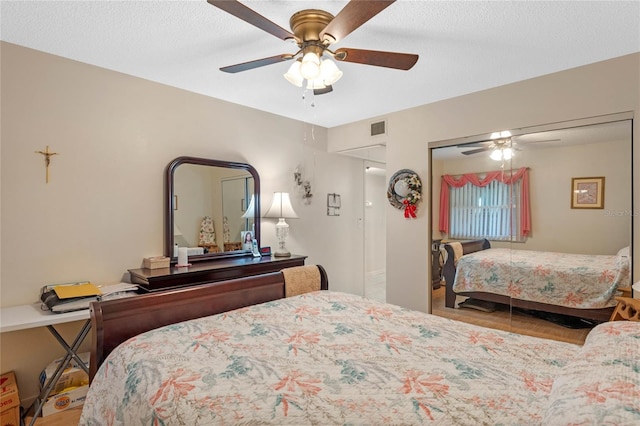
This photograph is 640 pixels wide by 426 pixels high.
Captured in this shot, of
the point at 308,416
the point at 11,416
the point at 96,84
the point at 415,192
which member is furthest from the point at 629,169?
the point at 11,416

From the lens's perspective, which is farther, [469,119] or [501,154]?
[469,119]

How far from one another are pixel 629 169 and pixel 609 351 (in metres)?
2.08

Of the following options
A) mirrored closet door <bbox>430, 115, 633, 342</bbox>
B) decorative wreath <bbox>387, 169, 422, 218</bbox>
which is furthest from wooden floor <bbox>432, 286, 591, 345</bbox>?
decorative wreath <bbox>387, 169, 422, 218</bbox>

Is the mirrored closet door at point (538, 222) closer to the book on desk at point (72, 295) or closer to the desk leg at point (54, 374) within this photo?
the book on desk at point (72, 295)

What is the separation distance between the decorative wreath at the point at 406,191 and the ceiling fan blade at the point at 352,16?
2.24 m

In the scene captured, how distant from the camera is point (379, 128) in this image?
4055mm

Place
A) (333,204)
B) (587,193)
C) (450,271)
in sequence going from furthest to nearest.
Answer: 1. (333,204)
2. (450,271)
3. (587,193)

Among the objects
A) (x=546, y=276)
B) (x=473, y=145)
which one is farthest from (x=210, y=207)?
(x=546, y=276)

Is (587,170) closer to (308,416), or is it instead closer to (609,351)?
(609,351)

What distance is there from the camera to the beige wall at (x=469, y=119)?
2572 mm

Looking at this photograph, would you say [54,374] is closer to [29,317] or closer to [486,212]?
[29,317]

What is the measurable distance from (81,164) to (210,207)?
3.61 feet

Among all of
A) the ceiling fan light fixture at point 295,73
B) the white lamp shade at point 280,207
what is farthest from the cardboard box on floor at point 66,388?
the ceiling fan light fixture at point 295,73

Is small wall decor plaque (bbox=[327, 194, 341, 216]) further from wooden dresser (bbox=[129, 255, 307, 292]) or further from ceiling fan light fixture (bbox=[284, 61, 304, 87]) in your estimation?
ceiling fan light fixture (bbox=[284, 61, 304, 87])
